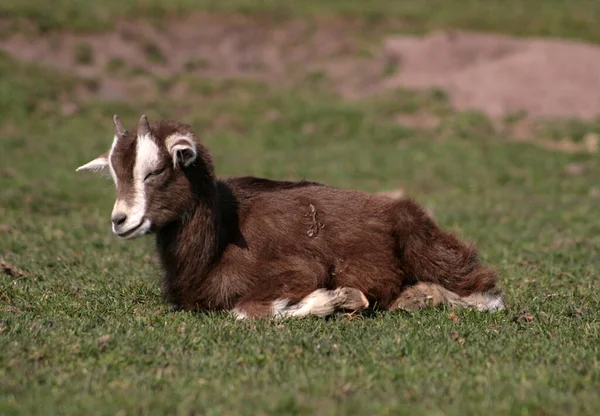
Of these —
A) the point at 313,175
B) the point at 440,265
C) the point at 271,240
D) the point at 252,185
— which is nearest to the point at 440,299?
the point at 440,265

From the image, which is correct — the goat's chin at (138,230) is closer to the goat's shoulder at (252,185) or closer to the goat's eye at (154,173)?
the goat's eye at (154,173)

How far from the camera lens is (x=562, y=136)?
22.3 meters

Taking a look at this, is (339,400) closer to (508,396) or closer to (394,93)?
(508,396)

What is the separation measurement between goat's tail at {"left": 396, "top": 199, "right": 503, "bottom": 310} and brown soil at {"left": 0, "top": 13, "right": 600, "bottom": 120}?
616 inches

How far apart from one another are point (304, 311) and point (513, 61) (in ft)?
68.2

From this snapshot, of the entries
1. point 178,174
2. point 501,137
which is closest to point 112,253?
point 178,174

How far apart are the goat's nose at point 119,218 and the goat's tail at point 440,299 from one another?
7.86 ft

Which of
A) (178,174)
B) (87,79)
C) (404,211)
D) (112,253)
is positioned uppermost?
(178,174)

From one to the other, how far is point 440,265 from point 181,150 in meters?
2.46

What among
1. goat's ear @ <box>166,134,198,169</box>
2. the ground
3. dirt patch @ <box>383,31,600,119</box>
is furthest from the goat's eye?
dirt patch @ <box>383,31,600,119</box>

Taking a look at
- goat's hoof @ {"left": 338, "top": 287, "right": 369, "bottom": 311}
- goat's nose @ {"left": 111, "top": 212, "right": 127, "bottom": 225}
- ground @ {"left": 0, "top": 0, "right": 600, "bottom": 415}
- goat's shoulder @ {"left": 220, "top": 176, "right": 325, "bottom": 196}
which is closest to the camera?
ground @ {"left": 0, "top": 0, "right": 600, "bottom": 415}

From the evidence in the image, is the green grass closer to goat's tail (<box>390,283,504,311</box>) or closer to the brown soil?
the brown soil

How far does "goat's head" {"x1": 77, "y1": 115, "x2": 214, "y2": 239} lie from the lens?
7.08 m

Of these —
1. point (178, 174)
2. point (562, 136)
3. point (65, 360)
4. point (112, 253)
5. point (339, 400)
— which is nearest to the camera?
point (339, 400)
